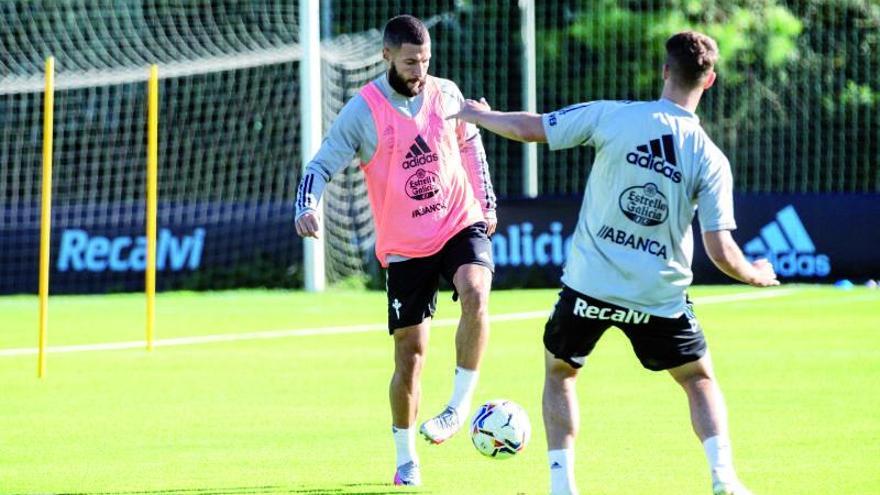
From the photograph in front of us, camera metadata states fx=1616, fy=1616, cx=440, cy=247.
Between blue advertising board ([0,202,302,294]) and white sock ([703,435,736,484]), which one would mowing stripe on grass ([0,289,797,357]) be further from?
white sock ([703,435,736,484])

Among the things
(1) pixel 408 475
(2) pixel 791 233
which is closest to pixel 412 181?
(1) pixel 408 475

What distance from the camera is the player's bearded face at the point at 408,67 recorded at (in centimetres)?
802

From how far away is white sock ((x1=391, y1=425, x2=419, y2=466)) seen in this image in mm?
7875

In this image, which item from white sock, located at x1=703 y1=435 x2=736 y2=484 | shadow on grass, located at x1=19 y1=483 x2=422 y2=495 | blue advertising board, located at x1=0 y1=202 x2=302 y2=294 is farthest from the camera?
blue advertising board, located at x1=0 y1=202 x2=302 y2=294

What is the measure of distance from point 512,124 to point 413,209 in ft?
5.51

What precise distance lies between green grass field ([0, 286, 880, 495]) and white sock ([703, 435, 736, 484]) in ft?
3.04

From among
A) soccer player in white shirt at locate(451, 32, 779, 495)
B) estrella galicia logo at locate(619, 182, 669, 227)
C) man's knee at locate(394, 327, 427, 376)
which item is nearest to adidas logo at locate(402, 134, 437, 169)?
man's knee at locate(394, 327, 427, 376)

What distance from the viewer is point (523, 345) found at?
14625 millimetres

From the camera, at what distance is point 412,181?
8164 millimetres

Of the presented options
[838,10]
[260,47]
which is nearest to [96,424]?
[260,47]

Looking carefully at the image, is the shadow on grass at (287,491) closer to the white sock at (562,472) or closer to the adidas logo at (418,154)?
the white sock at (562,472)

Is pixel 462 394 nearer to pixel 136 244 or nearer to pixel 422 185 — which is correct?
pixel 422 185

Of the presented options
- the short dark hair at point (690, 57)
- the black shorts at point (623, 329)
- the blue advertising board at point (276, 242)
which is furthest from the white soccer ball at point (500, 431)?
the blue advertising board at point (276, 242)

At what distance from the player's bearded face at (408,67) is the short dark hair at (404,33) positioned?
0.08 feet
